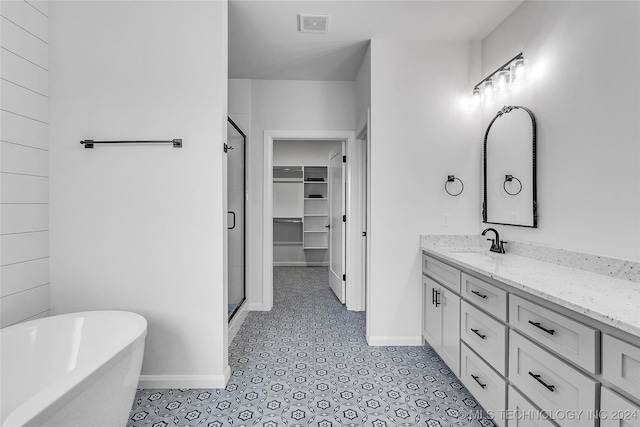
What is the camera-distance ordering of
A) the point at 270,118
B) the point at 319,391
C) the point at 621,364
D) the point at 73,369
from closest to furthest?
the point at 621,364
the point at 73,369
the point at 319,391
the point at 270,118

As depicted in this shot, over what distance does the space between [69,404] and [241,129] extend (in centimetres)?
297

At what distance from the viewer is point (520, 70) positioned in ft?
7.50

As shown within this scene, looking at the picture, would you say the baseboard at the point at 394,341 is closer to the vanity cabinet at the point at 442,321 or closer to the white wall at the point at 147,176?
the vanity cabinet at the point at 442,321

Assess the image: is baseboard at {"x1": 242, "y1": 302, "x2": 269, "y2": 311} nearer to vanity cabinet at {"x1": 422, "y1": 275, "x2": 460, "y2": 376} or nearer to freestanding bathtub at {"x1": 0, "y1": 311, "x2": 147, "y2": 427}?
vanity cabinet at {"x1": 422, "y1": 275, "x2": 460, "y2": 376}

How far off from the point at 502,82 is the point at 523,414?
220 centimetres

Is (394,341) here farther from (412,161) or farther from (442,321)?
(412,161)

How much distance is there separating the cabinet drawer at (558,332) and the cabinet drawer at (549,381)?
0.04m

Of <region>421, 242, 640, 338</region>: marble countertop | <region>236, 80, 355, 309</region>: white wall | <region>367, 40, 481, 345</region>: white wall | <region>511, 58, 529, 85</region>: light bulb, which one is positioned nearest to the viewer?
<region>421, 242, 640, 338</region>: marble countertop

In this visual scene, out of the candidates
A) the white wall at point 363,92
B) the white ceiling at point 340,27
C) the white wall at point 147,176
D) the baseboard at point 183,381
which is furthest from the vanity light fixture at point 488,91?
the baseboard at point 183,381

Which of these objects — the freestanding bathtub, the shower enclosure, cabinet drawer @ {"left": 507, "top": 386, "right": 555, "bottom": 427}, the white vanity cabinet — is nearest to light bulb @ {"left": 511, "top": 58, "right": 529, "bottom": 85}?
the white vanity cabinet

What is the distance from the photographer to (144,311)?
217cm

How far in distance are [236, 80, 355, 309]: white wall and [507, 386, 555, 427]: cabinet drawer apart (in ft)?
8.81

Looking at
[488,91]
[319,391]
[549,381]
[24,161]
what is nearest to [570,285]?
[549,381]

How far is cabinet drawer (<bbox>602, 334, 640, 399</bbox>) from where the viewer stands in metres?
0.99
